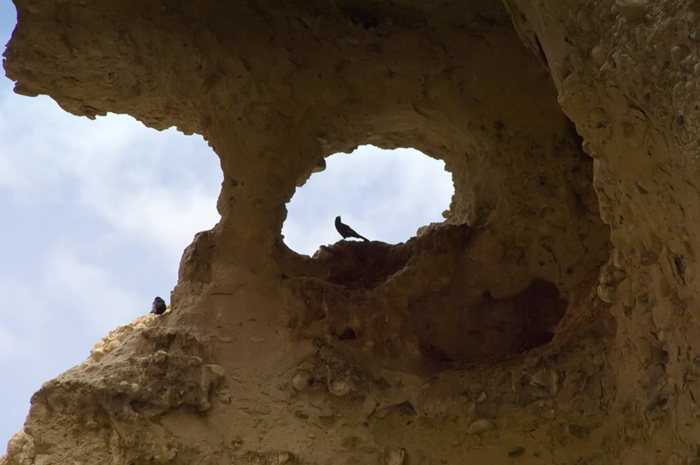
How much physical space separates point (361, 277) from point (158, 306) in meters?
0.98

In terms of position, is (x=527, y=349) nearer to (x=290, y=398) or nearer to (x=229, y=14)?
(x=290, y=398)

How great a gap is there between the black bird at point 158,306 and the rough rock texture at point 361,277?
0.30m

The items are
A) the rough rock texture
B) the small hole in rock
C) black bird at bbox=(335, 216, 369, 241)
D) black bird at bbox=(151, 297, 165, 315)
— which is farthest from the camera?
black bird at bbox=(335, 216, 369, 241)

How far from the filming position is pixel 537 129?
321cm

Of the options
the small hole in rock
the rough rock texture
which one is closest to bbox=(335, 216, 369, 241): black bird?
the rough rock texture

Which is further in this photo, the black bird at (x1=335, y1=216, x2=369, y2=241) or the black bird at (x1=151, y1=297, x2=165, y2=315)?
the black bird at (x1=335, y1=216, x2=369, y2=241)

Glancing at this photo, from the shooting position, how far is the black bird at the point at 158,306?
3653 mm

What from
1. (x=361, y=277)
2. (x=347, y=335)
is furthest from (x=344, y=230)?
(x=347, y=335)

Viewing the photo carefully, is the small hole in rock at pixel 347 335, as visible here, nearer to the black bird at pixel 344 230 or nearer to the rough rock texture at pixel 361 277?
the rough rock texture at pixel 361 277

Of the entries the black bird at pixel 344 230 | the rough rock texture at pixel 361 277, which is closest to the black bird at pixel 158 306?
the rough rock texture at pixel 361 277

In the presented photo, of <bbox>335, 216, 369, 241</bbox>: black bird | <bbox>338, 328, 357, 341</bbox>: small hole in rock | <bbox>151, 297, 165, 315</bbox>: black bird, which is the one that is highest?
<bbox>335, 216, 369, 241</bbox>: black bird

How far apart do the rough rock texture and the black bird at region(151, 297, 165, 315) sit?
0.30m

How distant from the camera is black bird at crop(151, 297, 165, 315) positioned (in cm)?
365

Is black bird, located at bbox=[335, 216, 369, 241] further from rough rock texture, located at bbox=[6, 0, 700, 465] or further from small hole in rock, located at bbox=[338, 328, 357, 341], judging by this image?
small hole in rock, located at bbox=[338, 328, 357, 341]
